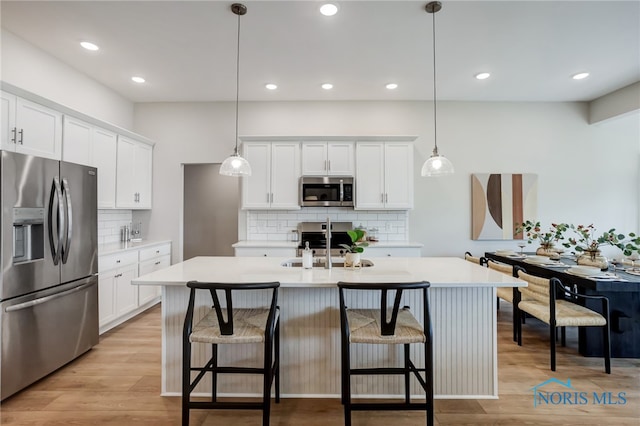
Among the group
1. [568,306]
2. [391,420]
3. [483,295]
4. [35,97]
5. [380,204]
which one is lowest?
[391,420]

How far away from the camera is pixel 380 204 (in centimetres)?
437

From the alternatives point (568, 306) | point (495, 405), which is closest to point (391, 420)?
point (495, 405)

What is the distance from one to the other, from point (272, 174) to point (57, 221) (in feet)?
8.08

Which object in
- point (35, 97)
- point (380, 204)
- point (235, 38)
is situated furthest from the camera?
point (380, 204)

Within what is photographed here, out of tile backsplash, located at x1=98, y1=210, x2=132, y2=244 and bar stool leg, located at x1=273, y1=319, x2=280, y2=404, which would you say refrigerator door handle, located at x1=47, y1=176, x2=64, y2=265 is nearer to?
tile backsplash, located at x1=98, y1=210, x2=132, y2=244

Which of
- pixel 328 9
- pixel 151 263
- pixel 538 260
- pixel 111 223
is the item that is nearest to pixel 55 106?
pixel 111 223

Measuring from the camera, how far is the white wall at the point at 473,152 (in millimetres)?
4715

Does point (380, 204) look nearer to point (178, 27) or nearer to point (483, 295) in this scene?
point (483, 295)

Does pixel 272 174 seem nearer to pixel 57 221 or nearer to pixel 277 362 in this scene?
pixel 57 221

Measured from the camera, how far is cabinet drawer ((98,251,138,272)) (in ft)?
10.7

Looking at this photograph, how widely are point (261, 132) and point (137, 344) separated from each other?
3.18m

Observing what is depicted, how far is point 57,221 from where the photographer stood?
2543mm

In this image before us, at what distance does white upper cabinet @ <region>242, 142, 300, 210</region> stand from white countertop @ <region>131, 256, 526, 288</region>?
178cm

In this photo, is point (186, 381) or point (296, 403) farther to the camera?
point (296, 403)
